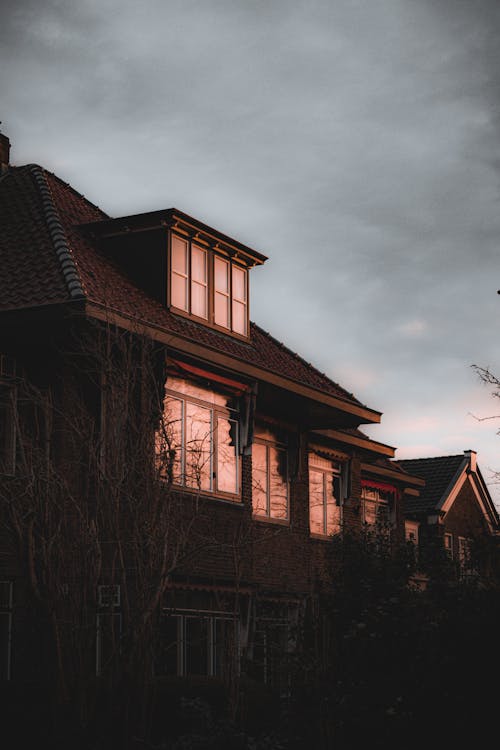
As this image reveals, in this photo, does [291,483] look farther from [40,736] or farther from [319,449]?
[40,736]

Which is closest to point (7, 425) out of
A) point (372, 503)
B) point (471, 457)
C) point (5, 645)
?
point (5, 645)

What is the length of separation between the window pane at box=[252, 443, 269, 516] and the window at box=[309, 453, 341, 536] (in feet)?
7.57

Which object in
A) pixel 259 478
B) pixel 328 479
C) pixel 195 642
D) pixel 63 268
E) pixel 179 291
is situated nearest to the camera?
pixel 63 268

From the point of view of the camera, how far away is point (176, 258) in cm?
2311

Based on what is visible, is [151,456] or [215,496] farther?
[215,496]

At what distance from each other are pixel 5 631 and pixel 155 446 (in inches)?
153

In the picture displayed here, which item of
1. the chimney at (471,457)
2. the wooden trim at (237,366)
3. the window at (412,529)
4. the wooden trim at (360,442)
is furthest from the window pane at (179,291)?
the chimney at (471,457)

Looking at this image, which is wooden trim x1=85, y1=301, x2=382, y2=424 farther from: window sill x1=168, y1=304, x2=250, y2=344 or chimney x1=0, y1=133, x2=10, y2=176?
chimney x1=0, y1=133, x2=10, y2=176

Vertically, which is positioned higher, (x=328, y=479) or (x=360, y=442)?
(x=360, y=442)

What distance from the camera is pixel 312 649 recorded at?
1638cm

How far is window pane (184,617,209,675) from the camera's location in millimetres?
22125

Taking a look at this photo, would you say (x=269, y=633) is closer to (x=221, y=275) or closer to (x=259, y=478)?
(x=259, y=478)

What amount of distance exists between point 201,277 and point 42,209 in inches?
139

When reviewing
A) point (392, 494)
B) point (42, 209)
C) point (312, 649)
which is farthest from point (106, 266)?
point (392, 494)
